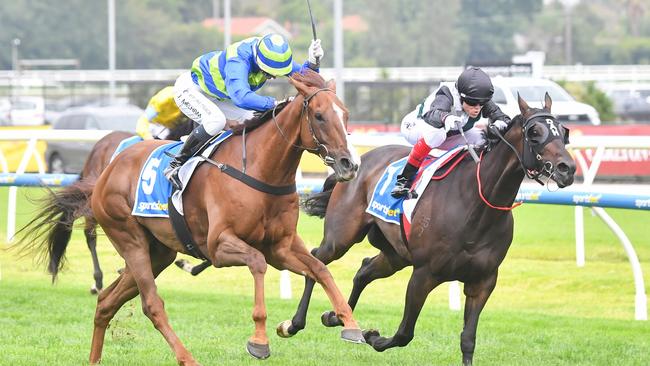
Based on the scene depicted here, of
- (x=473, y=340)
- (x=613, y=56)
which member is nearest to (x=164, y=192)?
(x=473, y=340)

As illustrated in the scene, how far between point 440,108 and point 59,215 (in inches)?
104

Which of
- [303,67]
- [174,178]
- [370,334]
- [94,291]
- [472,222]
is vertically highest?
[303,67]

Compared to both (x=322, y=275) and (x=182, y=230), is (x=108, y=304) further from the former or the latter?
(x=322, y=275)

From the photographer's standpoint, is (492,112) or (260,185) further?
(492,112)

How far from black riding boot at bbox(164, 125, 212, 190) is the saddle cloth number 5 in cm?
15

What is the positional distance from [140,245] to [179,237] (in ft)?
1.12

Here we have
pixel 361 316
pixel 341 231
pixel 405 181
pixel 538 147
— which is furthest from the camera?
pixel 361 316

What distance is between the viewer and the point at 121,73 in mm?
47625

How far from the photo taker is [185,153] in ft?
21.6

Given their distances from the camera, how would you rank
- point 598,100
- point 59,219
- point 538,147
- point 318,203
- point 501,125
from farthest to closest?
1. point 598,100
2. point 318,203
3. point 59,219
4. point 501,125
5. point 538,147

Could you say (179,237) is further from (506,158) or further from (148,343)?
(506,158)

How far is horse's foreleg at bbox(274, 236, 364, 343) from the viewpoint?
560 cm

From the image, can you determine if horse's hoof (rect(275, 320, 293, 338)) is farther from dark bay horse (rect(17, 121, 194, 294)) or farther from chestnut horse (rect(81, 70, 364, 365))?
dark bay horse (rect(17, 121, 194, 294))

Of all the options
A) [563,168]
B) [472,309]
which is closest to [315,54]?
[563,168]
